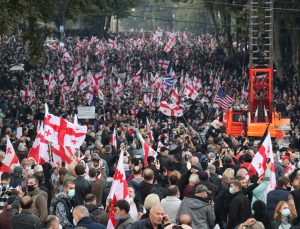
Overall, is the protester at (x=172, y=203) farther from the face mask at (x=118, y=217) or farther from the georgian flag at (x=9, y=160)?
the georgian flag at (x=9, y=160)

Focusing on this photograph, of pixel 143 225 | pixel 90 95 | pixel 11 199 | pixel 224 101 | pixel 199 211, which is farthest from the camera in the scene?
pixel 90 95

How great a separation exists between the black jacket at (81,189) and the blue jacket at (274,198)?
7.77 feet

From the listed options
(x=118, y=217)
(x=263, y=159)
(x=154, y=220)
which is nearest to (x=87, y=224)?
(x=118, y=217)

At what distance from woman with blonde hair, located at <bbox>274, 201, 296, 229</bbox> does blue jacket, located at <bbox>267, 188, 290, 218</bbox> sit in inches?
59.5

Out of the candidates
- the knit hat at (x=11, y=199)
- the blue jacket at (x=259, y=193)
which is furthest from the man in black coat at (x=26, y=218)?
the blue jacket at (x=259, y=193)

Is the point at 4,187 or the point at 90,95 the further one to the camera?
the point at 90,95

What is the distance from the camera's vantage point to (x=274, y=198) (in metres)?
15.1

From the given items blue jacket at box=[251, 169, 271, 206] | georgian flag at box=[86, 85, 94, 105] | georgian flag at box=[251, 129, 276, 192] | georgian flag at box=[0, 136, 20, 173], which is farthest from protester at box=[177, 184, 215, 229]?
georgian flag at box=[86, 85, 94, 105]

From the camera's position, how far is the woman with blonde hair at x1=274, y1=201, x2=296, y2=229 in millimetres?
13430

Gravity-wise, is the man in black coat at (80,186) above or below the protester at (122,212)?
below

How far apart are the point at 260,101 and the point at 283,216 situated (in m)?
23.7

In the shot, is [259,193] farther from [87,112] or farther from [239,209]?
[87,112]

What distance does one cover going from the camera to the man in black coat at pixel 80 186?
15375 millimetres

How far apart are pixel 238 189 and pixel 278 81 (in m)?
41.1
